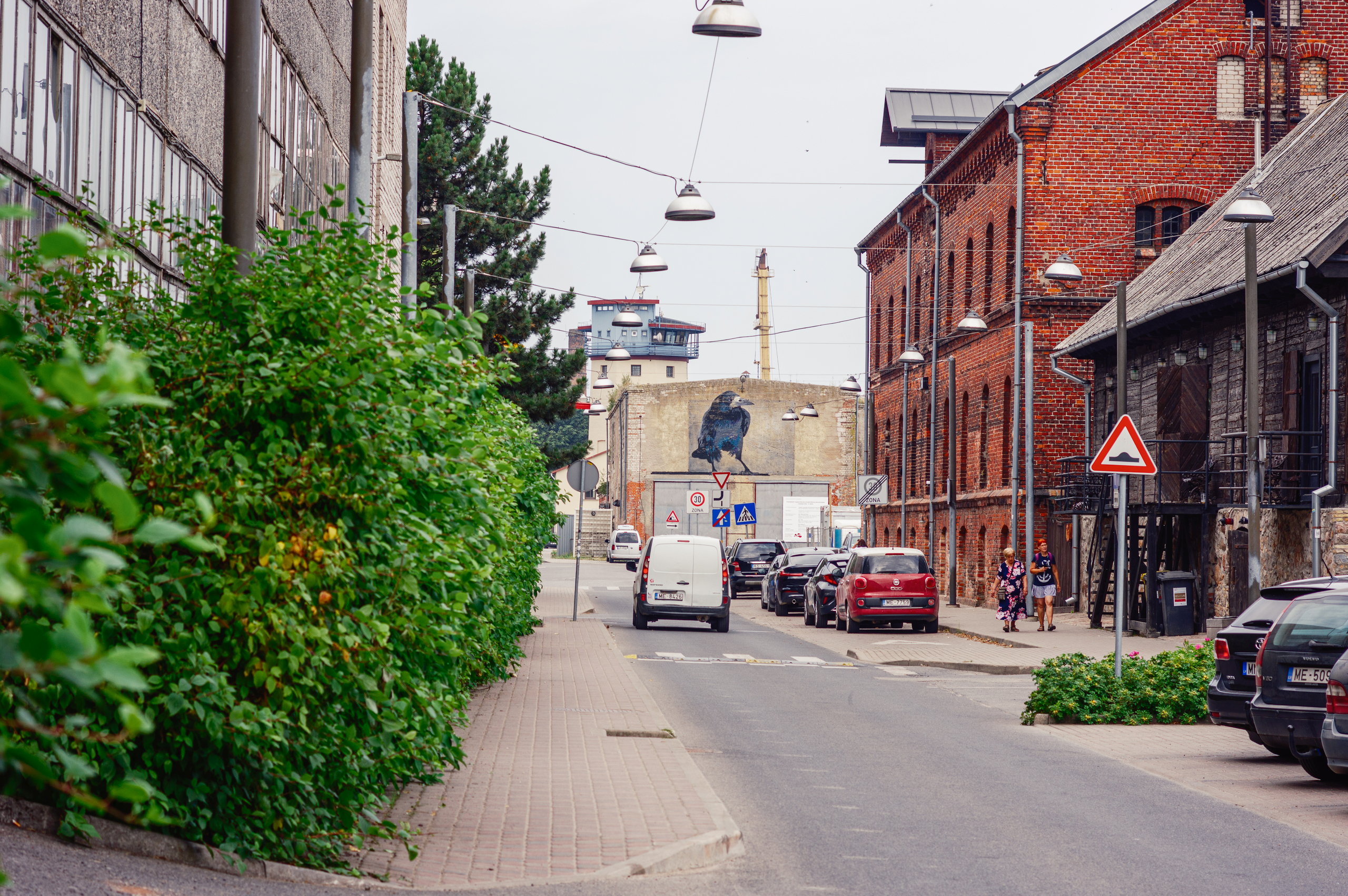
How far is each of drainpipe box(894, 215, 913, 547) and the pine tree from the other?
1223cm

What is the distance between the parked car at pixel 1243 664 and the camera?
12.3 metres

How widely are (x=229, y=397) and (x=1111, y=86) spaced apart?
118ft

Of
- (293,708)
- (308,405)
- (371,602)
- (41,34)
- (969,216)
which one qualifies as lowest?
(293,708)

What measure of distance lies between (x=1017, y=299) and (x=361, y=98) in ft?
85.3

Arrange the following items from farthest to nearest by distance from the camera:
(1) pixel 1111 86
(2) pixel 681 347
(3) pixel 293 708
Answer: (2) pixel 681 347 → (1) pixel 1111 86 → (3) pixel 293 708

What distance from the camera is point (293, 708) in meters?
6.49

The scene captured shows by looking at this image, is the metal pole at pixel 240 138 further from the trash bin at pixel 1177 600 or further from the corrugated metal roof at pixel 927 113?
the corrugated metal roof at pixel 927 113

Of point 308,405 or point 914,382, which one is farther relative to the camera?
point 914,382

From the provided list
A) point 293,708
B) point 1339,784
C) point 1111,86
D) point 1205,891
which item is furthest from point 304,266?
point 1111,86

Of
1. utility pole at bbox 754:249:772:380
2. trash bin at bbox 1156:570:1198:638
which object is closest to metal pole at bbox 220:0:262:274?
trash bin at bbox 1156:570:1198:638

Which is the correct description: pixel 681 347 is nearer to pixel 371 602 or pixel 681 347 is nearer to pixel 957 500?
pixel 957 500

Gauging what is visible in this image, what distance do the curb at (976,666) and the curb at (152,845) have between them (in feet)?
54.8

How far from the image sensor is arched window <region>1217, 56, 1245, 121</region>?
39031 millimetres

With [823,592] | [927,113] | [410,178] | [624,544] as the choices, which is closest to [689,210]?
[410,178]
